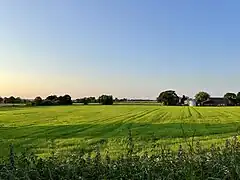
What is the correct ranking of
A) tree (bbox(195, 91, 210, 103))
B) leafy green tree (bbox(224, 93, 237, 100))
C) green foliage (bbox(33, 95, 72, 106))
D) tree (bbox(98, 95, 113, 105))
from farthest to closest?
tree (bbox(195, 91, 210, 103)) → leafy green tree (bbox(224, 93, 237, 100)) → tree (bbox(98, 95, 113, 105)) → green foliage (bbox(33, 95, 72, 106))

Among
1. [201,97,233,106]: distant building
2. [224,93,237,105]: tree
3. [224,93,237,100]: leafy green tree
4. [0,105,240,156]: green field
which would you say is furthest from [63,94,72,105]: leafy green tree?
[0,105,240,156]: green field

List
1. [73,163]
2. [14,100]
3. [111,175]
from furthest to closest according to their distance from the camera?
[14,100]
[73,163]
[111,175]

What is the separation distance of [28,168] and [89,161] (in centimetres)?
82

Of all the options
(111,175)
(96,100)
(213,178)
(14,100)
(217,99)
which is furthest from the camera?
(217,99)

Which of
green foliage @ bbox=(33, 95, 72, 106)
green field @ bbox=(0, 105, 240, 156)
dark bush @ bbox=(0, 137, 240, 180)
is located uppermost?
green foliage @ bbox=(33, 95, 72, 106)

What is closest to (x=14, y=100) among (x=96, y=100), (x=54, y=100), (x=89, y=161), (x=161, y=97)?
(x=54, y=100)

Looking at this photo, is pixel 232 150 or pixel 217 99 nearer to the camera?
pixel 232 150

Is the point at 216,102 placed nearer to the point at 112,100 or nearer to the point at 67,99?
the point at 112,100

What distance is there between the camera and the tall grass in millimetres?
4297

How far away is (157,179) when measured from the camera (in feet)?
13.6

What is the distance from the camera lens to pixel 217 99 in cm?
16525

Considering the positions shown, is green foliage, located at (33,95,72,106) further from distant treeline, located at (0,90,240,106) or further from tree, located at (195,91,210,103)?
tree, located at (195,91,210,103)

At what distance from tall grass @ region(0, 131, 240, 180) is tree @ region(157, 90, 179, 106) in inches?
5803

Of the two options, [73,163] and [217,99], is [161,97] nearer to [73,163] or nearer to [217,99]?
[217,99]
